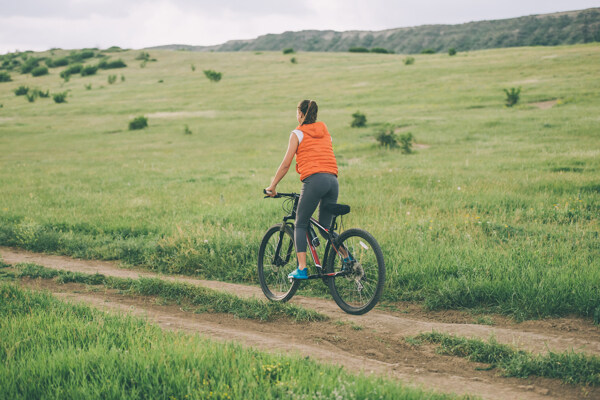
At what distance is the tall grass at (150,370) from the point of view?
3322 mm

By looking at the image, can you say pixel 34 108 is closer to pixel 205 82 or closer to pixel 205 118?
pixel 205 82

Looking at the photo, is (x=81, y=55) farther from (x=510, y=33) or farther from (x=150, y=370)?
(x=510, y=33)

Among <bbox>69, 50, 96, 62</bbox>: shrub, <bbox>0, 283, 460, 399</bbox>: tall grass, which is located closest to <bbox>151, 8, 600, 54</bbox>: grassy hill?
<bbox>69, 50, 96, 62</bbox>: shrub

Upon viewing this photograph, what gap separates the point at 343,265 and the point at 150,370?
291 centimetres

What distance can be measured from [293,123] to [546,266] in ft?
91.1

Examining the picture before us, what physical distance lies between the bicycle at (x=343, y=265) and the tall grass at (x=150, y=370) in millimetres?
1911

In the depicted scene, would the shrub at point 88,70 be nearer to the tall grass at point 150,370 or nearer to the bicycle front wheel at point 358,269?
the tall grass at point 150,370

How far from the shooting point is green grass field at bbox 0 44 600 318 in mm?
6512

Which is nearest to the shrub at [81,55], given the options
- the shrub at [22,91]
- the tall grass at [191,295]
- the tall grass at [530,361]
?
the shrub at [22,91]

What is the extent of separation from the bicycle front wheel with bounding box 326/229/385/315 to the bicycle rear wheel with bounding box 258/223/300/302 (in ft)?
2.76

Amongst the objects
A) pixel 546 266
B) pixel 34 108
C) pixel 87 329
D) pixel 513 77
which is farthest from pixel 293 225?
pixel 34 108

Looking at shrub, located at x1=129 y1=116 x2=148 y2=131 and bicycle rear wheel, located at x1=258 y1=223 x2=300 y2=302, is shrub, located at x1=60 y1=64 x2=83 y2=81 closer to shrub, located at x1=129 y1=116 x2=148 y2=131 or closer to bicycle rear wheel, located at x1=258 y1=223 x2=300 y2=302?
shrub, located at x1=129 y1=116 x2=148 y2=131

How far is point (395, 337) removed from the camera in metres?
5.04

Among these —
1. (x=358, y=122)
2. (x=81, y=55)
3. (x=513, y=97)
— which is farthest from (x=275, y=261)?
(x=81, y=55)
